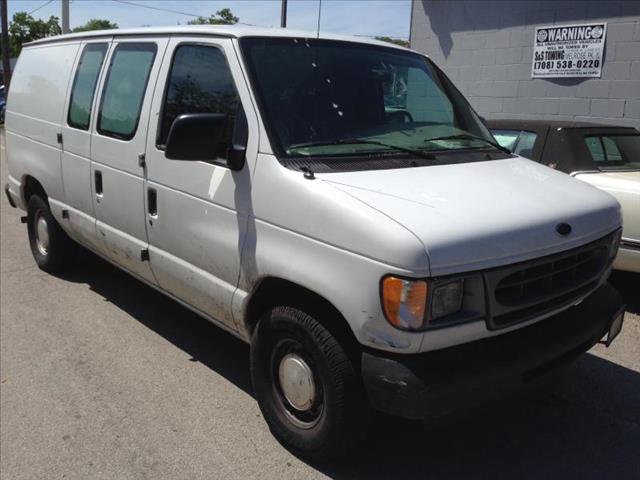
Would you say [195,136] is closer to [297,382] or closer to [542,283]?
[297,382]

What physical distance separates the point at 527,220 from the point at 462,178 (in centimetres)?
46

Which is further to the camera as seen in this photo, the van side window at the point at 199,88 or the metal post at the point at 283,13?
the metal post at the point at 283,13

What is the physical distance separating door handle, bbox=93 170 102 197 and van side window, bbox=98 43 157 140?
0.30 meters

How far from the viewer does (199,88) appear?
11.9 ft

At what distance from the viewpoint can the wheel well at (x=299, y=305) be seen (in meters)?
2.78

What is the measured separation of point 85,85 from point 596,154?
440cm

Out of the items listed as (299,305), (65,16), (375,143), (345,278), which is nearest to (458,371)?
(345,278)

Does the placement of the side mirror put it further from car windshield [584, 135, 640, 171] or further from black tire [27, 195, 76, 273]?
car windshield [584, 135, 640, 171]

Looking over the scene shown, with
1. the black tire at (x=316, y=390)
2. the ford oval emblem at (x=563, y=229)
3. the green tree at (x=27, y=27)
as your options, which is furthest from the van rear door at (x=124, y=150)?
the green tree at (x=27, y=27)

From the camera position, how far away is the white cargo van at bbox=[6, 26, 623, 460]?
2.54 meters

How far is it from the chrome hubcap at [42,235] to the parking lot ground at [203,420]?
1.12 m

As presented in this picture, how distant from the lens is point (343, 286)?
2.62 metres

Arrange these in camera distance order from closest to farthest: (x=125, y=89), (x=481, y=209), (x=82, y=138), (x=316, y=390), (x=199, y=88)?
1. (x=481, y=209)
2. (x=316, y=390)
3. (x=199, y=88)
4. (x=125, y=89)
5. (x=82, y=138)

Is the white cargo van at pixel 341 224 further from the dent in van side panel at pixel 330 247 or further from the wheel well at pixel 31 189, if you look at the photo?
the wheel well at pixel 31 189
